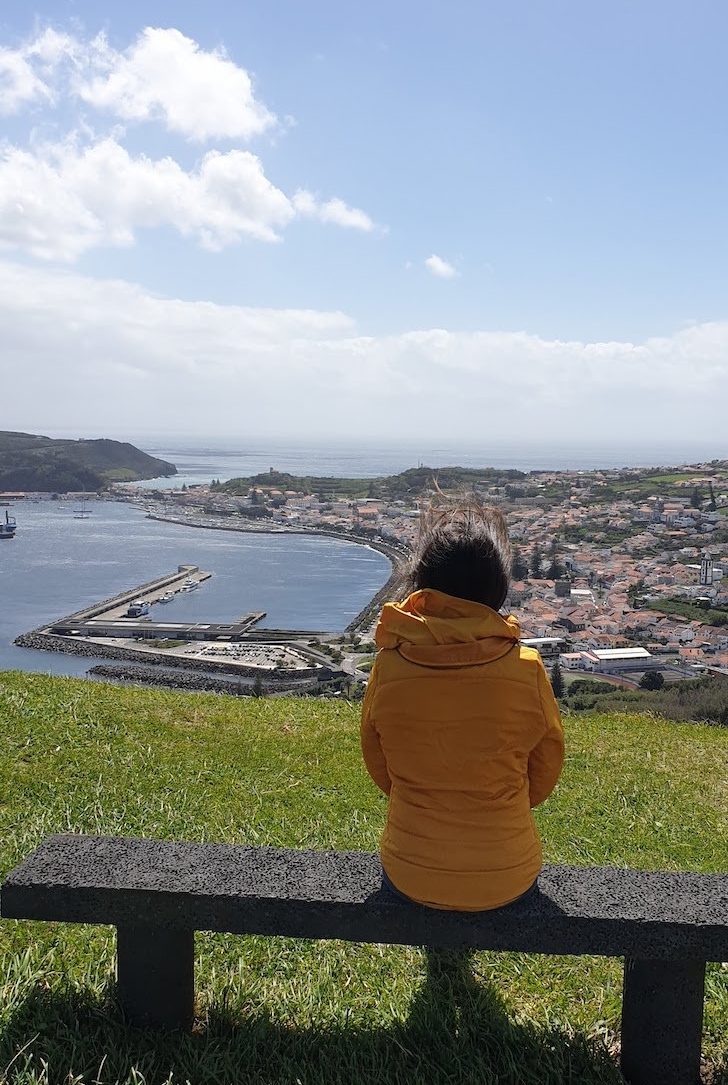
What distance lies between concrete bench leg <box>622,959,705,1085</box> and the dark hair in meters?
0.92

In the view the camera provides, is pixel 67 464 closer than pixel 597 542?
No

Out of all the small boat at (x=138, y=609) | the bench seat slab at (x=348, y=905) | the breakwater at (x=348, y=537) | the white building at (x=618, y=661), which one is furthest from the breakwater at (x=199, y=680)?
the bench seat slab at (x=348, y=905)

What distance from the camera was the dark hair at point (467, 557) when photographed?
1.63 meters

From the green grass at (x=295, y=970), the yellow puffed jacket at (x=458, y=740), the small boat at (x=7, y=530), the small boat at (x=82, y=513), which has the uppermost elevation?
the yellow puffed jacket at (x=458, y=740)

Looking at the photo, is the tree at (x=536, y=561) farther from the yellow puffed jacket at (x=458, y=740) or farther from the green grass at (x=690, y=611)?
the yellow puffed jacket at (x=458, y=740)

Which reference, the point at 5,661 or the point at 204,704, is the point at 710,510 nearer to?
the point at 5,661

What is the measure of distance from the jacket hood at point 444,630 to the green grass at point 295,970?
0.99m

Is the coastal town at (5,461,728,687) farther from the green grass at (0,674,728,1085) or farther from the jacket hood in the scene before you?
the green grass at (0,674,728,1085)

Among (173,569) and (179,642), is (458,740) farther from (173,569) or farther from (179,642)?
(173,569)

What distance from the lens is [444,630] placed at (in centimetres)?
155

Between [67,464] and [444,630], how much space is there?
77.6 metres

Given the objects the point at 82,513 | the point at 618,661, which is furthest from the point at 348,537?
the point at 618,661

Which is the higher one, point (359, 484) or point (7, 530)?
point (359, 484)

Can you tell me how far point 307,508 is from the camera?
190 ft
